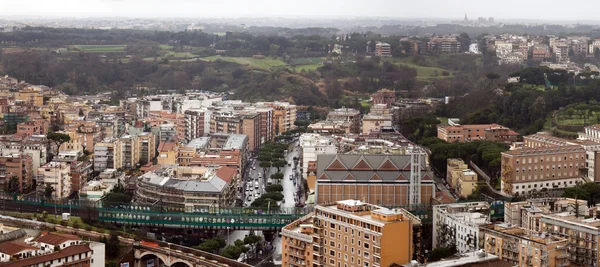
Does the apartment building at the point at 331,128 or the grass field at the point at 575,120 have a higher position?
the grass field at the point at 575,120

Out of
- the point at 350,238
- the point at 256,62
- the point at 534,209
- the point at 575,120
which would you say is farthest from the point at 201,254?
the point at 256,62

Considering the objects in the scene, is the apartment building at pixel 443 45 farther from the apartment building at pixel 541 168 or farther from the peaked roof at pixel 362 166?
the peaked roof at pixel 362 166

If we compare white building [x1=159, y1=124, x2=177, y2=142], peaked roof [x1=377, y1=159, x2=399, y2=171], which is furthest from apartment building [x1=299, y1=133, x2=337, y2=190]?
white building [x1=159, y1=124, x2=177, y2=142]

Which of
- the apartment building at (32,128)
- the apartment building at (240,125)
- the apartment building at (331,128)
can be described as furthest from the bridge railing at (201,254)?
the apartment building at (240,125)

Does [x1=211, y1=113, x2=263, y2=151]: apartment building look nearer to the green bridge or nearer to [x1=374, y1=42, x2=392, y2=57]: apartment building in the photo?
the green bridge

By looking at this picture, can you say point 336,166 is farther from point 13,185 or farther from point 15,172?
Answer: point 15,172
